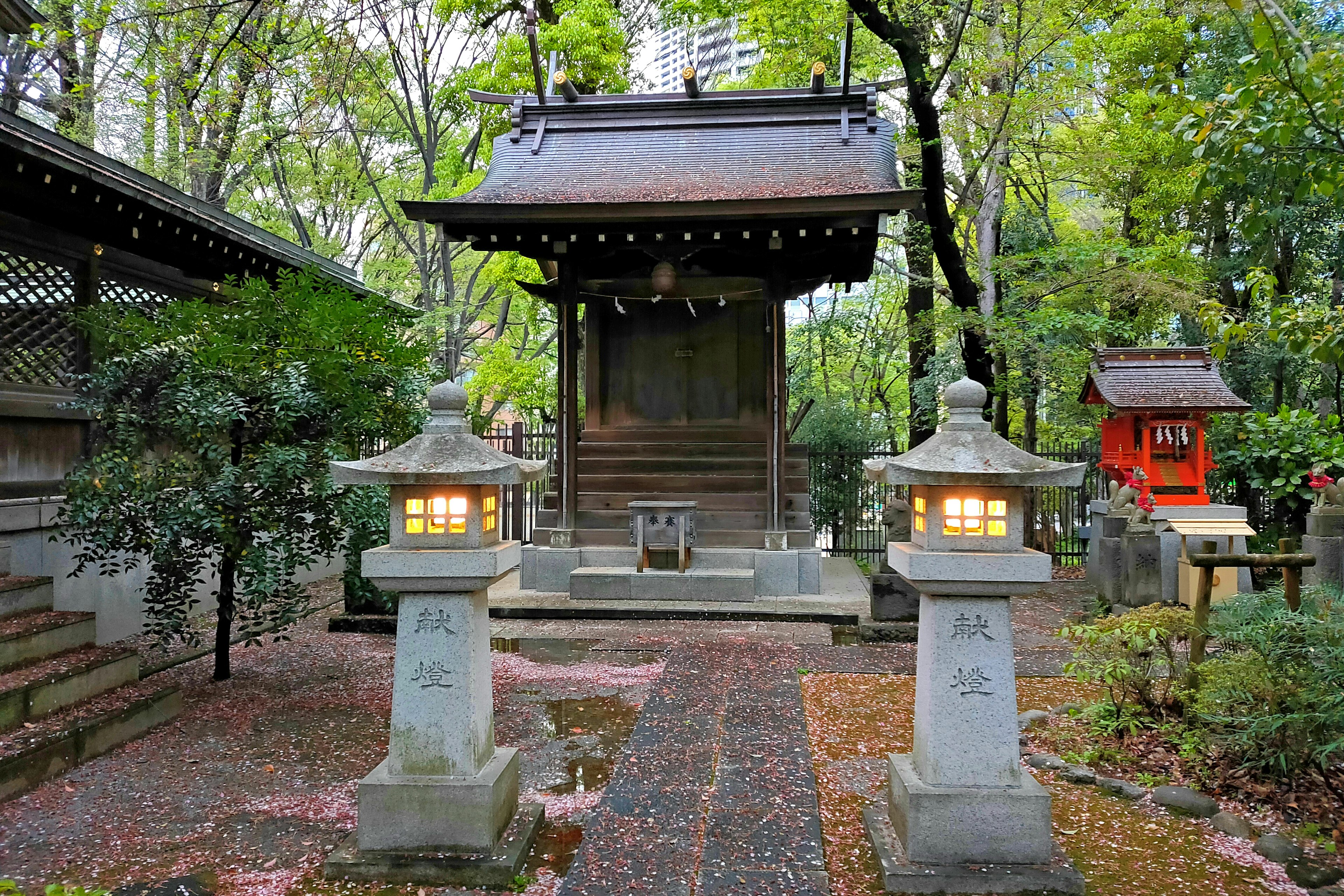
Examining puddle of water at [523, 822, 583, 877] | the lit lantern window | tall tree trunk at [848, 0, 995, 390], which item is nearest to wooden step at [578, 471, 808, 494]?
tall tree trunk at [848, 0, 995, 390]

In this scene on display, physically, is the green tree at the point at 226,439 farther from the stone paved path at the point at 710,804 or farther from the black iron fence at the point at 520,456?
the black iron fence at the point at 520,456

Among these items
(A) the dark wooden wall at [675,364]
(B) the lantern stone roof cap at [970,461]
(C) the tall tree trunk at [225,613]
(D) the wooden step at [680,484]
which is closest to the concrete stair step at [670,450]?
(D) the wooden step at [680,484]

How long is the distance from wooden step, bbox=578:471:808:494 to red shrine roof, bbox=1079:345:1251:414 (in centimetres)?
395

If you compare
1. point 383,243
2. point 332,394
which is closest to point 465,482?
point 332,394

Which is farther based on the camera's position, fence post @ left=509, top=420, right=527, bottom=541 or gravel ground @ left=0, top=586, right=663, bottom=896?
fence post @ left=509, top=420, right=527, bottom=541

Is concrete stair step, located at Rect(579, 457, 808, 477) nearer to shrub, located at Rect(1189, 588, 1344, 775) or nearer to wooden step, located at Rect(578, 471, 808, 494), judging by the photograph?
wooden step, located at Rect(578, 471, 808, 494)

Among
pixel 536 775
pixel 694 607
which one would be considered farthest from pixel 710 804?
pixel 694 607

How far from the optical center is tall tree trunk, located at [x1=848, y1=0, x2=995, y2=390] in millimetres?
9695

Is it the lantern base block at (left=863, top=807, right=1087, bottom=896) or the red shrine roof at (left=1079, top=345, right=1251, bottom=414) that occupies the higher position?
the red shrine roof at (left=1079, top=345, right=1251, bottom=414)

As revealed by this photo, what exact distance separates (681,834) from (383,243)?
1875cm

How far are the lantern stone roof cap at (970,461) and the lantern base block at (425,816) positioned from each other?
2506 millimetres

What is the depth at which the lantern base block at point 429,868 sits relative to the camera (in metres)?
3.52

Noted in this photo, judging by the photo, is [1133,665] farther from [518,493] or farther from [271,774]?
[518,493]

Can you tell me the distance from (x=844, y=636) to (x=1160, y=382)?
510 cm
